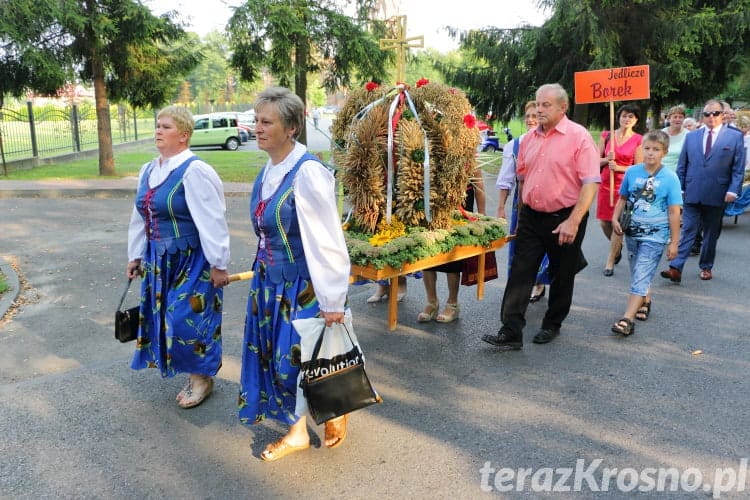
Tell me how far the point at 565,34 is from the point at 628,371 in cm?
1274

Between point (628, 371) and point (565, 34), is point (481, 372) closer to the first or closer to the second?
point (628, 371)

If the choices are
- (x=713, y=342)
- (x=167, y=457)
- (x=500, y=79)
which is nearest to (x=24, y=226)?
(x=167, y=457)

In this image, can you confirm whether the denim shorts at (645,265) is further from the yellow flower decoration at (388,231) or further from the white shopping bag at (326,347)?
the white shopping bag at (326,347)

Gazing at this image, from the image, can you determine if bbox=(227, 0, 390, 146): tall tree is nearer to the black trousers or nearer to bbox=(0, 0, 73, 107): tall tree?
bbox=(0, 0, 73, 107): tall tree

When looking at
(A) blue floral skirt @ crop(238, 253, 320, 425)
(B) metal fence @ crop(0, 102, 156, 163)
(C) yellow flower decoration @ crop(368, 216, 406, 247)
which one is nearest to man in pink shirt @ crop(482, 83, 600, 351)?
(C) yellow flower decoration @ crop(368, 216, 406, 247)

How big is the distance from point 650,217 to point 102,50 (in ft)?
45.9

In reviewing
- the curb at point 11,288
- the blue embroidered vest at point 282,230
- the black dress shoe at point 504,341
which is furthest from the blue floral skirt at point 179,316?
the curb at point 11,288

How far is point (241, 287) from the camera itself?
21.0 ft

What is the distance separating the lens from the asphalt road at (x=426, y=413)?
9.84 feet

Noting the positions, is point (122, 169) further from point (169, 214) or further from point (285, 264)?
point (285, 264)

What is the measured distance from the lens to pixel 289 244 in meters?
2.91

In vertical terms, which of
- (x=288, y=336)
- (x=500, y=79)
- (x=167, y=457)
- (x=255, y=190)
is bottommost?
(x=167, y=457)

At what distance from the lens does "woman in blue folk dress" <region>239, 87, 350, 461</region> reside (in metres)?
2.80

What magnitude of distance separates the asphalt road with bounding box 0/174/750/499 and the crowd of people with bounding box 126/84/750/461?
0.23 meters
